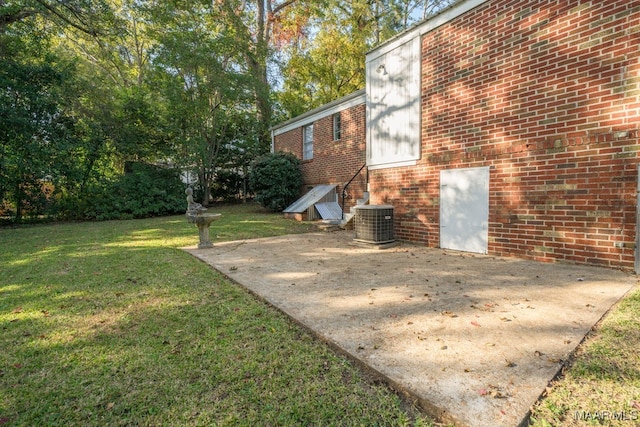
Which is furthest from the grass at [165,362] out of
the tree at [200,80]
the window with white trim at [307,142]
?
the tree at [200,80]

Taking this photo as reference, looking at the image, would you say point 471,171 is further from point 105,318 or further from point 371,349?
point 105,318

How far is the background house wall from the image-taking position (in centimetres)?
985

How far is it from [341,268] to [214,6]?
1590cm

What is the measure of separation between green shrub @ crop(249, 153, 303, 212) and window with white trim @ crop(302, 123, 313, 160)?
46 centimetres

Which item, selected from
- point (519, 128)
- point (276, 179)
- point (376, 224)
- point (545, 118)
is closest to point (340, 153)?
point (276, 179)

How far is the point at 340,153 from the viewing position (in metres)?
10.8

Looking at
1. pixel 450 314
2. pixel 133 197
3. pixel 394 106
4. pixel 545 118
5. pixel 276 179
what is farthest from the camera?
pixel 133 197

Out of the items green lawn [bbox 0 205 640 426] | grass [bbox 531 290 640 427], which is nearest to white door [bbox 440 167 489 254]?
green lawn [bbox 0 205 640 426]

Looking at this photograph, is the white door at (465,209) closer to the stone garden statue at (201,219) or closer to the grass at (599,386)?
the grass at (599,386)

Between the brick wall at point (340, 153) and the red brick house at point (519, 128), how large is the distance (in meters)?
2.80

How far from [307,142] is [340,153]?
269cm

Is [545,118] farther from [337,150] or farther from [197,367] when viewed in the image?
[337,150]

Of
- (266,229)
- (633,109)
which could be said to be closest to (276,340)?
(633,109)

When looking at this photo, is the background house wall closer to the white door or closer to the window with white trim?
the window with white trim
